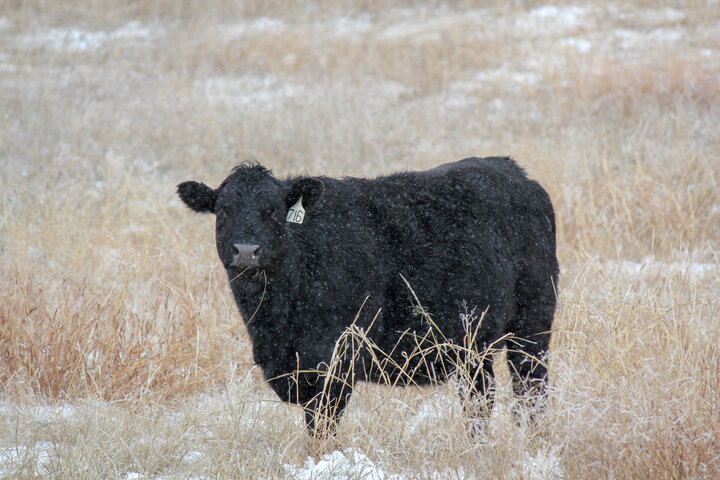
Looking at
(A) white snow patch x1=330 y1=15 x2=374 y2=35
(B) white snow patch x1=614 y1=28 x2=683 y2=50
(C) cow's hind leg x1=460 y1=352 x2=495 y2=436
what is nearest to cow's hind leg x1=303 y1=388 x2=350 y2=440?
(C) cow's hind leg x1=460 y1=352 x2=495 y2=436

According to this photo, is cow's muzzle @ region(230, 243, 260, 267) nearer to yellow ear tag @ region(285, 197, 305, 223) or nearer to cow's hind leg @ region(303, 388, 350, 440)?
yellow ear tag @ region(285, 197, 305, 223)

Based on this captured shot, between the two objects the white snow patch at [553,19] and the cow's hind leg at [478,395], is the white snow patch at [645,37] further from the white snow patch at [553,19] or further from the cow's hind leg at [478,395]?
the cow's hind leg at [478,395]

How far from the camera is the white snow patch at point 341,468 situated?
3190 millimetres

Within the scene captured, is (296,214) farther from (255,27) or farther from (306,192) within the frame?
(255,27)

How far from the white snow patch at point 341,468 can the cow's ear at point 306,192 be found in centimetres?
143

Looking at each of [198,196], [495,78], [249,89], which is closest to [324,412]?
[198,196]

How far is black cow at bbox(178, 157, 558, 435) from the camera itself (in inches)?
141

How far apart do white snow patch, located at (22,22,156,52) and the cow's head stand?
15.6 metres

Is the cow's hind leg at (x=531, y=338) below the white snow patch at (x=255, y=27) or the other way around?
below

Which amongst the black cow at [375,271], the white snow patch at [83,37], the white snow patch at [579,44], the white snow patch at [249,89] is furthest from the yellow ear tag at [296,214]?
the white snow patch at [83,37]

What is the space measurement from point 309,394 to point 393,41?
16.1 m

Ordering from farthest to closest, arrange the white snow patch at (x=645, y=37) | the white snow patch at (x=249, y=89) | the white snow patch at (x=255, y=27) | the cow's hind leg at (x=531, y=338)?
the white snow patch at (x=255, y=27) → the white snow patch at (x=645, y=37) → the white snow patch at (x=249, y=89) → the cow's hind leg at (x=531, y=338)

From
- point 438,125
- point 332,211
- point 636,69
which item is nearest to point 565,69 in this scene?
point 636,69

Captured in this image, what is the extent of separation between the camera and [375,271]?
12.4ft
